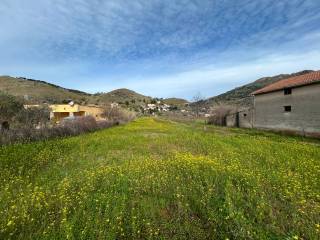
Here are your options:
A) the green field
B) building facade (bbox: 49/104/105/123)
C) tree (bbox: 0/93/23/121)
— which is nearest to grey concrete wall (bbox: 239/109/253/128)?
the green field

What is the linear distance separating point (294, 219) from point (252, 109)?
88.9 ft

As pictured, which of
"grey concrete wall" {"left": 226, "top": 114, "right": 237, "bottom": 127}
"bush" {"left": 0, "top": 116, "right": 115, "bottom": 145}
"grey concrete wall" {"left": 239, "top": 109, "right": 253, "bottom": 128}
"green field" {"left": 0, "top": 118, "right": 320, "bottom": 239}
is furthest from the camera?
"grey concrete wall" {"left": 226, "top": 114, "right": 237, "bottom": 127}

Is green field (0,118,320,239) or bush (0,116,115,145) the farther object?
bush (0,116,115,145)

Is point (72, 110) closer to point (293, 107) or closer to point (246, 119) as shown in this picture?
point (246, 119)

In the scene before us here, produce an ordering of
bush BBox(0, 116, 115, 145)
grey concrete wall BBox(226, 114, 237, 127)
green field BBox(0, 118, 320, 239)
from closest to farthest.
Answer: green field BBox(0, 118, 320, 239), bush BBox(0, 116, 115, 145), grey concrete wall BBox(226, 114, 237, 127)

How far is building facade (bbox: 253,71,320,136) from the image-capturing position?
20.6m

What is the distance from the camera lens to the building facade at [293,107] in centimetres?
2061

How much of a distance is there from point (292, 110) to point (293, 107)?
290 mm

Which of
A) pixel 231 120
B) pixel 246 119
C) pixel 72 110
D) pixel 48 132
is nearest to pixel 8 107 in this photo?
pixel 48 132

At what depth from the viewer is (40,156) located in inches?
444

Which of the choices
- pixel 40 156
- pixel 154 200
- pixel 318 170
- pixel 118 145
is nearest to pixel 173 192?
pixel 154 200

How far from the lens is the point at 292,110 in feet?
75.8

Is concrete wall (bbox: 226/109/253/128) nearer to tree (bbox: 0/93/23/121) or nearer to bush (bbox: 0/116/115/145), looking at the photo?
bush (bbox: 0/116/115/145)

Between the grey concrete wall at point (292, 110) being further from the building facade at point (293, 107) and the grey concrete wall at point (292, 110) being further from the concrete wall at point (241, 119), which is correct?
the concrete wall at point (241, 119)
